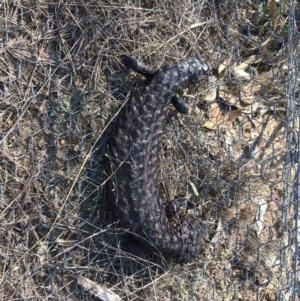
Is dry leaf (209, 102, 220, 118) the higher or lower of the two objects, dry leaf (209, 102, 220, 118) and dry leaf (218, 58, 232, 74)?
the lower

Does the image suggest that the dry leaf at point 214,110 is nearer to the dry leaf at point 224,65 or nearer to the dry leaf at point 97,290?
the dry leaf at point 224,65

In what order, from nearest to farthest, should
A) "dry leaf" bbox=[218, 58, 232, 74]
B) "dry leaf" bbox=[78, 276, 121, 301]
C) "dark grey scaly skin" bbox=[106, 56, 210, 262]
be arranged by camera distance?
1. "dark grey scaly skin" bbox=[106, 56, 210, 262]
2. "dry leaf" bbox=[78, 276, 121, 301]
3. "dry leaf" bbox=[218, 58, 232, 74]

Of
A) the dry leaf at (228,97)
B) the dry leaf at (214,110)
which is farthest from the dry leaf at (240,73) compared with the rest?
the dry leaf at (214,110)

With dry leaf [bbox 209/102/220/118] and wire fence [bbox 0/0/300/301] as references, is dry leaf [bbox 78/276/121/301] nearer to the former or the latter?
wire fence [bbox 0/0/300/301]

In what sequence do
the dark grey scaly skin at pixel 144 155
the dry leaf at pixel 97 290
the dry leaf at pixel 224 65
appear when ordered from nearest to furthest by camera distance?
the dark grey scaly skin at pixel 144 155
the dry leaf at pixel 97 290
the dry leaf at pixel 224 65

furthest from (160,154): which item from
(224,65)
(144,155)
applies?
(224,65)

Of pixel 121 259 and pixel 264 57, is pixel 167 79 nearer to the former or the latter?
pixel 264 57

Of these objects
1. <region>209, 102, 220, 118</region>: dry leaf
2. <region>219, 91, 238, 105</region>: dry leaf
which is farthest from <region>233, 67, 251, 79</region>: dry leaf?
<region>209, 102, 220, 118</region>: dry leaf

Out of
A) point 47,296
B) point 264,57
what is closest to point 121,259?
point 47,296
